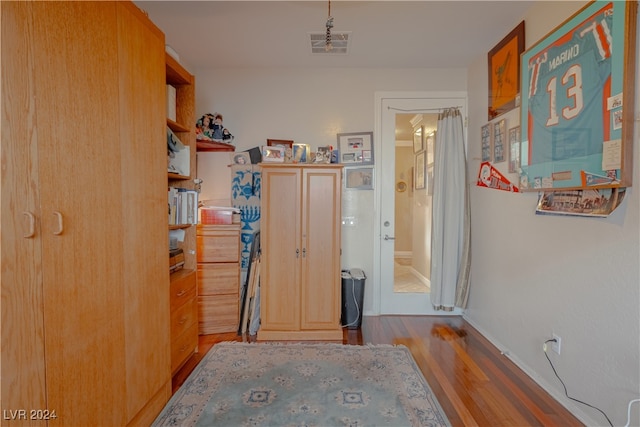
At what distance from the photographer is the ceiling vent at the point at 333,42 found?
250cm

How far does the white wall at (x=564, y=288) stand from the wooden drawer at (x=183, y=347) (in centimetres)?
265

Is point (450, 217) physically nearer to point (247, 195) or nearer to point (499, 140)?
point (499, 140)

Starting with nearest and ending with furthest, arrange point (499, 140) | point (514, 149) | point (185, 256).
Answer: point (514, 149), point (185, 256), point (499, 140)

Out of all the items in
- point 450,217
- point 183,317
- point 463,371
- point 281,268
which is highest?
point 450,217

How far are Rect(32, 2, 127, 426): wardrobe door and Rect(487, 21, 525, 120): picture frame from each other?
2.76m

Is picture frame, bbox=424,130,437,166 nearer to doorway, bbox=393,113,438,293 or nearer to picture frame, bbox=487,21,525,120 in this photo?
doorway, bbox=393,113,438,293

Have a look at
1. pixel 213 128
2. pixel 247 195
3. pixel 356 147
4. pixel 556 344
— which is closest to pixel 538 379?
pixel 556 344

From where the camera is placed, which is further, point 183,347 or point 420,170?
point 420,170

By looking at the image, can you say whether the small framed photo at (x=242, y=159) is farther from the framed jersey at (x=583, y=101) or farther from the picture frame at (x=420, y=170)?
the framed jersey at (x=583, y=101)

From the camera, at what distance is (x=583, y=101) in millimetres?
1594

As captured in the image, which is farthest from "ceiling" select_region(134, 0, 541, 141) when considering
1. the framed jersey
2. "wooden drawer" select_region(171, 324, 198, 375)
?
"wooden drawer" select_region(171, 324, 198, 375)

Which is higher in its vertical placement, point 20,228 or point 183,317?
point 20,228

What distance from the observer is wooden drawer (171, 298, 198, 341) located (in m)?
2.09

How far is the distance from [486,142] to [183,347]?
3.25 meters
